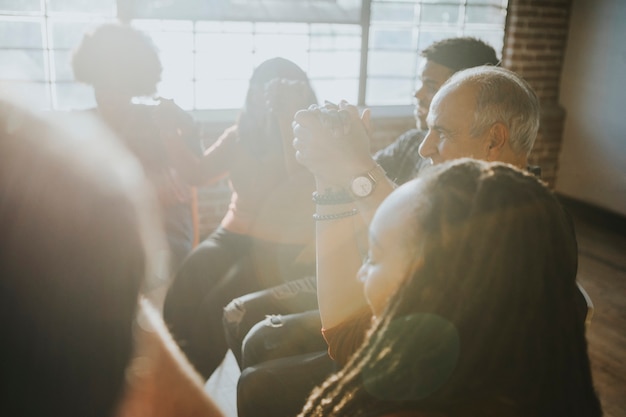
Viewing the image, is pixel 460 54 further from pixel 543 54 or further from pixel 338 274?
pixel 543 54

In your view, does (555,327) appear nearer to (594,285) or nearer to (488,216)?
(488,216)

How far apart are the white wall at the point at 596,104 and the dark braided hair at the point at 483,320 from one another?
4.16m

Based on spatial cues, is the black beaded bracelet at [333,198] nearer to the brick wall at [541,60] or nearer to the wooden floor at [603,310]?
the wooden floor at [603,310]

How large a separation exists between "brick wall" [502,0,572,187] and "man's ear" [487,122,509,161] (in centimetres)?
354

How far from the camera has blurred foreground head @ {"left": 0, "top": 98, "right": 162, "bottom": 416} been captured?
55cm

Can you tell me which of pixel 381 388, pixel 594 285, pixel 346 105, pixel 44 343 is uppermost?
pixel 346 105

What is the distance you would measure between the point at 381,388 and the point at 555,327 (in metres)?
0.23

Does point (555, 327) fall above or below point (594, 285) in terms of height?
above

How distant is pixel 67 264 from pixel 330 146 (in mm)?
831

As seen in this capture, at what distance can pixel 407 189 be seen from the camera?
0.86 metres

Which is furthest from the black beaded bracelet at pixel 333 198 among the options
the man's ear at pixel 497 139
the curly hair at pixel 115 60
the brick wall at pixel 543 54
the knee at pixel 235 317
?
the brick wall at pixel 543 54

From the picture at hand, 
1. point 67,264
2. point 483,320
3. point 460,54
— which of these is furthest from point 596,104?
point 67,264

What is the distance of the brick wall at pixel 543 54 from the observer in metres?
4.63

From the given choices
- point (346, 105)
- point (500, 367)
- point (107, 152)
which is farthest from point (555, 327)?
point (346, 105)
